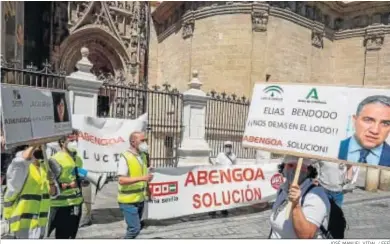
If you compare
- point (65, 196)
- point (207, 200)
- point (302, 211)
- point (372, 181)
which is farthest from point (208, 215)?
point (372, 181)

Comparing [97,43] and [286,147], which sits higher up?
[97,43]

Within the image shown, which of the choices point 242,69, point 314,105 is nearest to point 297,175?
point 314,105

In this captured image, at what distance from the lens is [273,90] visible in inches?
169

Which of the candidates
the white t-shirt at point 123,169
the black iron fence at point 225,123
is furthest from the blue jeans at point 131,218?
the black iron fence at point 225,123

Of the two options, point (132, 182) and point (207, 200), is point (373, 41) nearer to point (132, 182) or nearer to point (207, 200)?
point (207, 200)

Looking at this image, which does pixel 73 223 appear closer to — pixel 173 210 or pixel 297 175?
pixel 173 210

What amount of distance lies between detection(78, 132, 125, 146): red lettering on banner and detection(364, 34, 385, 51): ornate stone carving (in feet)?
58.5

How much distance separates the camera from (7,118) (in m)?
3.67

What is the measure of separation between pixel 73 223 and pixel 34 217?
72 centimetres

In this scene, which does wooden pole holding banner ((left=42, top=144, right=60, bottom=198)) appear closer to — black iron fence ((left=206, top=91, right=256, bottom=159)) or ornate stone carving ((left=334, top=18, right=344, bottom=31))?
black iron fence ((left=206, top=91, right=256, bottom=159))

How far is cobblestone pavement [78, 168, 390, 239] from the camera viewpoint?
630 centimetres

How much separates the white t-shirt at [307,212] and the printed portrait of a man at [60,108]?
295 cm

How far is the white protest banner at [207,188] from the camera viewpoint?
6.76 m

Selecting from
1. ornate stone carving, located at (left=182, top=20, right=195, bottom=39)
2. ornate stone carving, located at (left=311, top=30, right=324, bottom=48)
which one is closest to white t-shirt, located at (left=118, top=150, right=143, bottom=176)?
ornate stone carving, located at (left=182, top=20, right=195, bottom=39)
